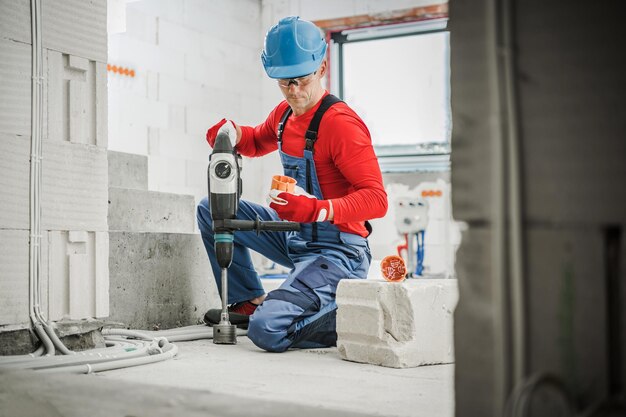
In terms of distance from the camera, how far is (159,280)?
3875 millimetres

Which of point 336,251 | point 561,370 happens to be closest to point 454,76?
point 561,370

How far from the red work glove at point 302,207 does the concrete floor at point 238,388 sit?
1.98ft

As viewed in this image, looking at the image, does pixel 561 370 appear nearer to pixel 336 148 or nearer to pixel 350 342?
pixel 350 342

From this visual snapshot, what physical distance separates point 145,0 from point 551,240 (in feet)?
19.2

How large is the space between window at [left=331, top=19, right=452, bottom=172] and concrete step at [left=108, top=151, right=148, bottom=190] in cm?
309

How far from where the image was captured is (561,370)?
3.75ft

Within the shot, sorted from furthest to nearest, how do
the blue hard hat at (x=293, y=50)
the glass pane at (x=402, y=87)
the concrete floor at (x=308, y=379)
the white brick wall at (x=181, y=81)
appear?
1. the glass pane at (x=402, y=87)
2. the white brick wall at (x=181, y=81)
3. the blue hard hat at (x=293, y=50)
4. the concrete floor at (x=308, y=379)

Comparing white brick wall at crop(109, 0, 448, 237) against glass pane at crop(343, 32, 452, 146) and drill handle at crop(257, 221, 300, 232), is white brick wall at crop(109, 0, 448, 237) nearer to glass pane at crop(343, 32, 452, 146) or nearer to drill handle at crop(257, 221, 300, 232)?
glass pane at crop(343, 32, 452, 146)

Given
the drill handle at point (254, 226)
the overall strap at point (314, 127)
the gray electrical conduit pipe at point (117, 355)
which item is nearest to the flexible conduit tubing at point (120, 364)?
the gray electrical conduit pipe at point (117, 355)

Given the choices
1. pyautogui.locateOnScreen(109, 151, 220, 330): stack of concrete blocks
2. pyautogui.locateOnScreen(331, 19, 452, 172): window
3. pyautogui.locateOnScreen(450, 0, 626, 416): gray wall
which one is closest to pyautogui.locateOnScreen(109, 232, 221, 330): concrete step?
pyautogui.locateOnScreen(109, 151, 220, 330): stack of concrete blocks

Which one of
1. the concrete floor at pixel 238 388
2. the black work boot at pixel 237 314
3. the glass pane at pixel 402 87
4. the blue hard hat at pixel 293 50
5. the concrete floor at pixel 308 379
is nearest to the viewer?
the concrete floor at pixel 238 388

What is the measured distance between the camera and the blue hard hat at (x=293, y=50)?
315 centimetres

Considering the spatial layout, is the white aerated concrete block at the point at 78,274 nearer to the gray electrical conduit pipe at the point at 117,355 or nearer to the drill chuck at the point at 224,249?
the gray electrical conduit pipe at the point at 117,355

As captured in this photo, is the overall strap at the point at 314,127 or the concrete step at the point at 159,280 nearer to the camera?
the overall strap at the point at 314,127
